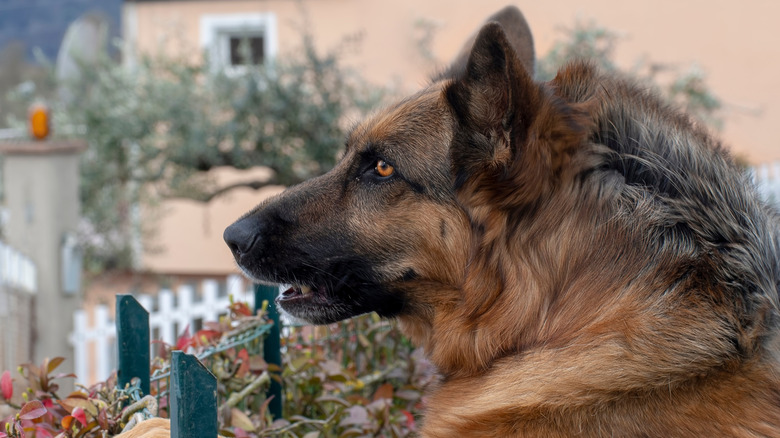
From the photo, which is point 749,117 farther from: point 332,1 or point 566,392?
point 566,392

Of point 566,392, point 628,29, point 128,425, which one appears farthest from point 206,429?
point 628,29

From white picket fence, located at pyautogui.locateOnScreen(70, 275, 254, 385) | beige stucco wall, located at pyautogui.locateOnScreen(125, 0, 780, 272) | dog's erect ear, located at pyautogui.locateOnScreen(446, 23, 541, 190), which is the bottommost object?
white picket fence, located at pyautogui.locateOnScreen(70, 275, 254, 385)

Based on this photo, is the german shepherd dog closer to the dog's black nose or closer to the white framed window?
the dog's black nose

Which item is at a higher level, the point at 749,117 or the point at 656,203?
the point at 749,117

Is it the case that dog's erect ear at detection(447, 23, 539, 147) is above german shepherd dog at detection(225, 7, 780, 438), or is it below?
above

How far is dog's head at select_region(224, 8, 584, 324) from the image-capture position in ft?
7.32

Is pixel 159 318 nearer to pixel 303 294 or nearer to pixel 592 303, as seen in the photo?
pixel 303 294

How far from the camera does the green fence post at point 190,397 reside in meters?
1.53

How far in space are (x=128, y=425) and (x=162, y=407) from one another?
1.23 feet

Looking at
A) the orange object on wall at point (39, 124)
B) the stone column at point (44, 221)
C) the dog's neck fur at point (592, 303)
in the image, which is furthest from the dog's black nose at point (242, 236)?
the orange object on wall at point (39, 124)

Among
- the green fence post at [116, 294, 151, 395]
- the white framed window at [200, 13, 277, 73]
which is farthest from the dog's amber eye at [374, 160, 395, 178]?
the white framed window at [200, 13, 277, 73]

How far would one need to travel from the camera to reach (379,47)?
1139cm

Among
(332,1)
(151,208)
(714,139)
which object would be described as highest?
(332,1)

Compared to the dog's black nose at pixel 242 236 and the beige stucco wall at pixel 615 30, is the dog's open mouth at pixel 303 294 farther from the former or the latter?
the beige stucco wall at pixel 615 30
